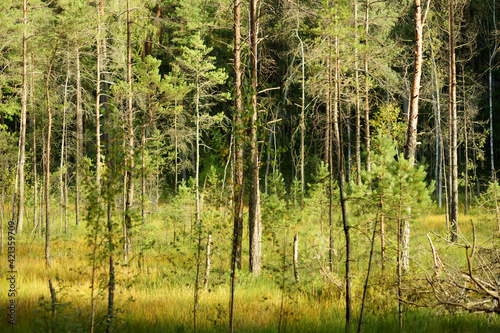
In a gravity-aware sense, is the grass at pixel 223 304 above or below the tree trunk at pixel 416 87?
below

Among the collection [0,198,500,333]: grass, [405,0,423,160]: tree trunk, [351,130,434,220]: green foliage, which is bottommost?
[0,198,500,333]: grass

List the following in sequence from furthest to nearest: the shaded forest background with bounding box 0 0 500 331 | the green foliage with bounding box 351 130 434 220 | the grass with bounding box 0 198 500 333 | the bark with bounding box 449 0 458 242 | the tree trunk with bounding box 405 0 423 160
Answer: the bark with bounding box 449 0 458 242 < the tree trunk with bounding box 405 0 423 160 < the green foliage with bounding box 351 130 434 220 < the grass with bounding box 0 198 500 333 < the shaded forest background with bounding box 0 0 500 331

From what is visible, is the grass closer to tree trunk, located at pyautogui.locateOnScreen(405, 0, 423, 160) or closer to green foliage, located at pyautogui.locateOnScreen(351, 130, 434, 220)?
green foliage, located at pyautogui.locateOnScreen(351, 130, 434, 220)

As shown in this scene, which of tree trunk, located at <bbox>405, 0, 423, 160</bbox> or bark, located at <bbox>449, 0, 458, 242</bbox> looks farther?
bark, located at <bbox>449, 0, 458, 242</bbox>

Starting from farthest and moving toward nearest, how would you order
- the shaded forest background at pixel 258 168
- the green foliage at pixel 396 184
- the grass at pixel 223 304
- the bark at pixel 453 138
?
the bark at pixel 453 138
the green foliage at pixel 396 184
the grass at pixel 223 304
the shaded forest background at pixel 258 168

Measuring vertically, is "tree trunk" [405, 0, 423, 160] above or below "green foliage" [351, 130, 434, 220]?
above

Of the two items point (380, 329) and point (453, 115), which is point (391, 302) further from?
point (453, 115)

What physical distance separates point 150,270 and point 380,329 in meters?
5.72

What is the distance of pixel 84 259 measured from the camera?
11.0 metres

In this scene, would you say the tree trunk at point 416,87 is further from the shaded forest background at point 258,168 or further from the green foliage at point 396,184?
the green foliage at point 396,184

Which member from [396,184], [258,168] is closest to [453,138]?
[396,184]

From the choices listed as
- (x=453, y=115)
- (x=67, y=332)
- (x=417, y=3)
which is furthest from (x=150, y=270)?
(x=453, y=115)

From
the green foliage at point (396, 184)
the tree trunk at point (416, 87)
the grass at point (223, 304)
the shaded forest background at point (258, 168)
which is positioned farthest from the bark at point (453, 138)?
the green foliage at point (396, 184)

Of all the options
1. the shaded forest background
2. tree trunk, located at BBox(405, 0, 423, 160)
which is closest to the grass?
the shaded forest background
